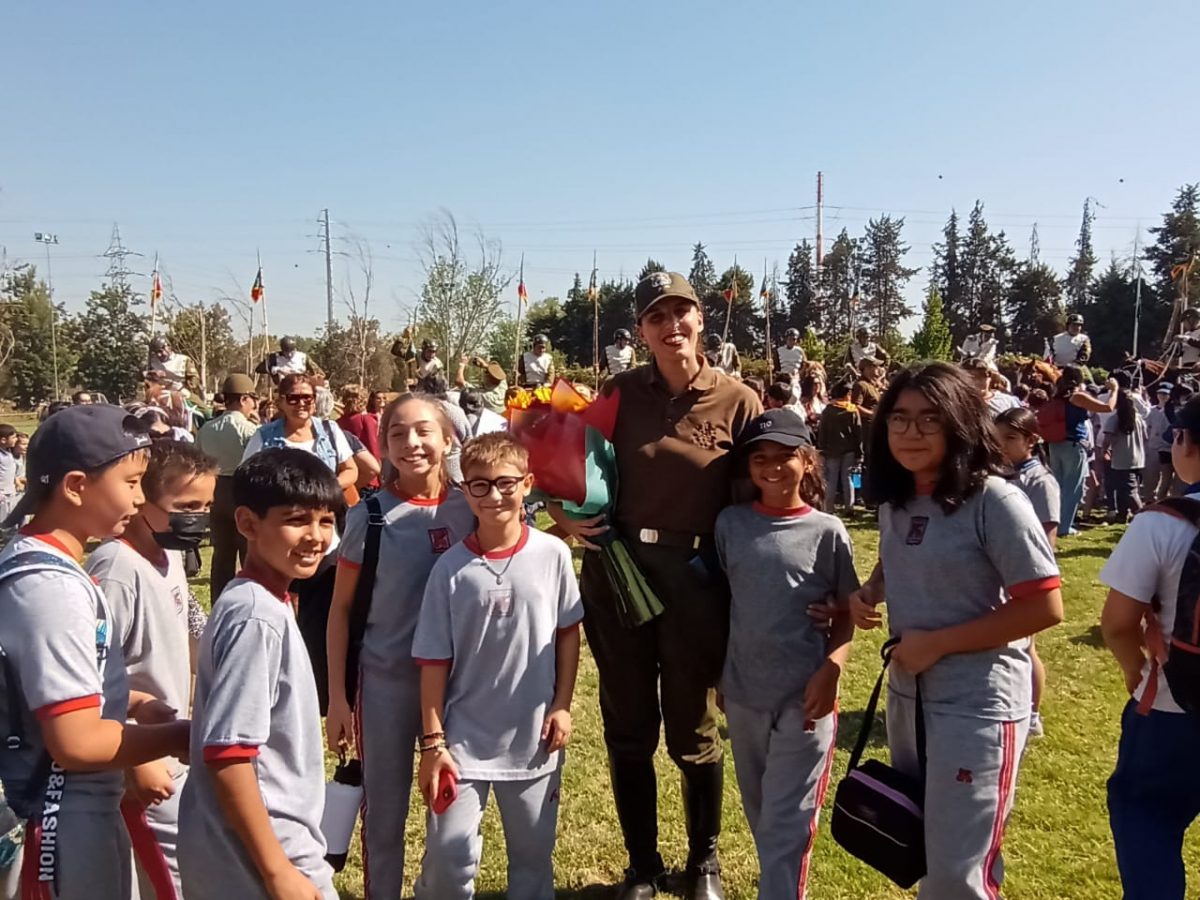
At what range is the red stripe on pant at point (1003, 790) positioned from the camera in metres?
2.30

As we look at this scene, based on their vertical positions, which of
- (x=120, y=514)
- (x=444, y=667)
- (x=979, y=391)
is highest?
(x=979, y=391)

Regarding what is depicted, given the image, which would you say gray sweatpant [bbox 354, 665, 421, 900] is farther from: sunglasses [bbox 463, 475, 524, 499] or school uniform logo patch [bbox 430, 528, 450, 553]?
sunglasses [bbox 463, 475, 524, 499]

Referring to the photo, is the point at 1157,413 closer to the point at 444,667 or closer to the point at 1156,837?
the point at 1156,837

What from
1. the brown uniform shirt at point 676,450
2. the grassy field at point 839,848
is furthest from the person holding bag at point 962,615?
the grassy field at point 839,848

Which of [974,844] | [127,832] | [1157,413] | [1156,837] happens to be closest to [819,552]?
[974,844]

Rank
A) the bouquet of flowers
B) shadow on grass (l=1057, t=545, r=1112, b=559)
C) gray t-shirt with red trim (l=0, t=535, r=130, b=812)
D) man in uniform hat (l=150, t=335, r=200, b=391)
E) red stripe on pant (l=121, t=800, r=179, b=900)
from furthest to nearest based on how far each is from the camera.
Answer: man in uniform hat (l=150, t=335, r=200, b=391), shadow on grass (l=1057, t=545, r=1112, b=559), the bouquet of flowers, red stripe on pant (l=121, t=800, r=179, b=900), gray t-shirt with red trim (l=0, t=535, r=130, b=812)

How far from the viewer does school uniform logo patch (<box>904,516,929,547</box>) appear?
94.6 inches

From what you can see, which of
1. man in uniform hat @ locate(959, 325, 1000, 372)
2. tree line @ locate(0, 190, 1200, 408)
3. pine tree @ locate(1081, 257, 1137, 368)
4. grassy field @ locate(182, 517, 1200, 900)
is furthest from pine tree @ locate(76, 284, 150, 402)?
pine tree @ locate(1081, 257, 1137, 368)

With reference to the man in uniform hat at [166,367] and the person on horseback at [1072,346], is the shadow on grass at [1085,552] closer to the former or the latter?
the person on horseback at [1072,346]

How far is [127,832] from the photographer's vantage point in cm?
211

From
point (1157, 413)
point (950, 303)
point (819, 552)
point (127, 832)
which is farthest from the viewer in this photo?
point (950, 303)

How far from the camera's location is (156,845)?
87.6 inches

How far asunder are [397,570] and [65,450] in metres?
1.08

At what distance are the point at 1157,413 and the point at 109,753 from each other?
12.1 m
